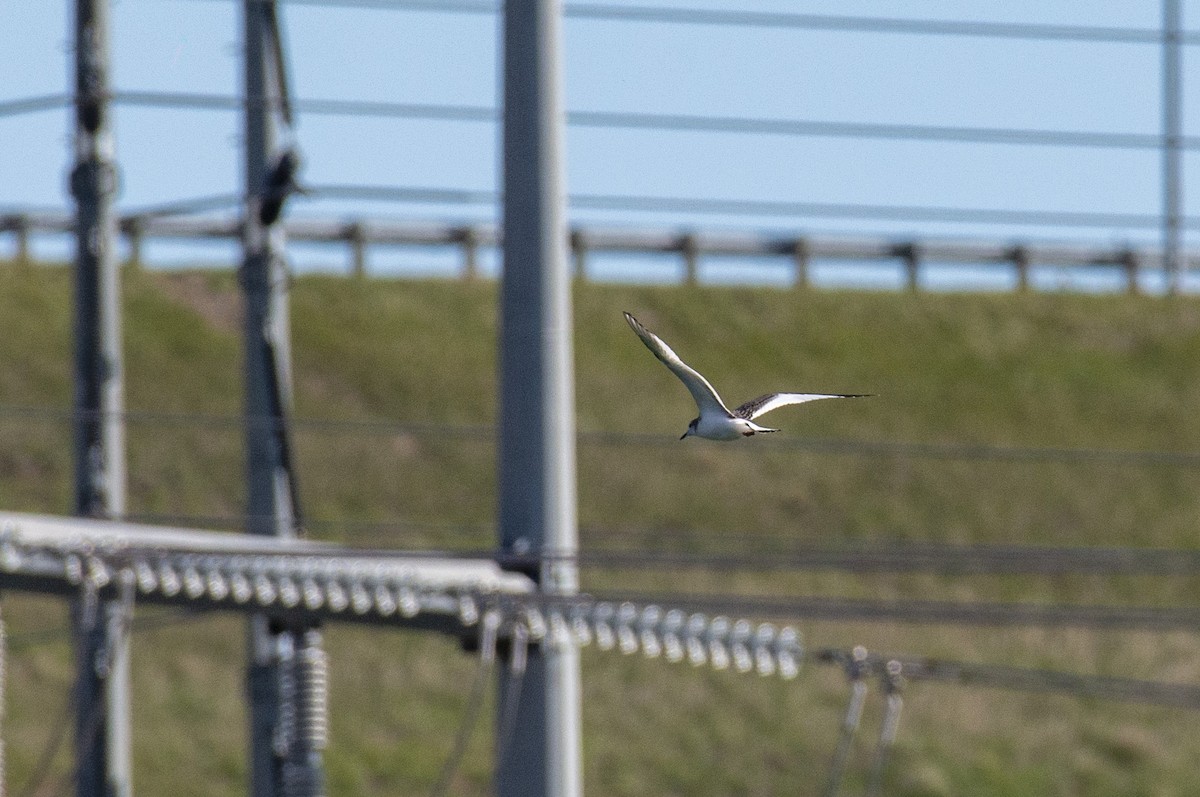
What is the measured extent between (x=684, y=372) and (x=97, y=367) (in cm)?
979

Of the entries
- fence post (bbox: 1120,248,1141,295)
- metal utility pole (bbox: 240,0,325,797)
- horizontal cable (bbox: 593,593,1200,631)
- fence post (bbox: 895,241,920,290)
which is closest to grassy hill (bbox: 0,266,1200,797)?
fence post (bbox: 1120,248,1141,295)

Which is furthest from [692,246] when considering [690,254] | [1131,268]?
[1131,268]

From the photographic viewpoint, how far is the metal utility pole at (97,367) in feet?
47.1

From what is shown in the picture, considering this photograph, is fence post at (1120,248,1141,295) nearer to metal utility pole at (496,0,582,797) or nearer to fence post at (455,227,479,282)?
fence post at (455,227,479,282)

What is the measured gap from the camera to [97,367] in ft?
49.0

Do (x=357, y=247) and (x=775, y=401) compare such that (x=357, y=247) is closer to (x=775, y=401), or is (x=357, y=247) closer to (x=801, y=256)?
(x=801, y=256)

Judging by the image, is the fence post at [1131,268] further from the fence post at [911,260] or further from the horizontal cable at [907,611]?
the horizontal cable at [907,611]

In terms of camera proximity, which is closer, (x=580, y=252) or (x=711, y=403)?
(x=711, y=403)

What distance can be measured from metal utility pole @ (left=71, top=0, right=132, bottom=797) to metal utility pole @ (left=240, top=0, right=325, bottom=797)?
3.12 ft

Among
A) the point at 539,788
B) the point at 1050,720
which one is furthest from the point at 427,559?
the point at 1050,720

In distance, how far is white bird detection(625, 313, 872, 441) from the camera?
5.79 meters

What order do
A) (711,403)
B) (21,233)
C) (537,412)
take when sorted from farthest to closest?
(21,233)
(537,412)
(711,403)

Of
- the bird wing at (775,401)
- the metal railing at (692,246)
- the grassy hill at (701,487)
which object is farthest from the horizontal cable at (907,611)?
the metal railing at (692,246)

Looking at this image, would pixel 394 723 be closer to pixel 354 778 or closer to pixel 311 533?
pixel 354 778
